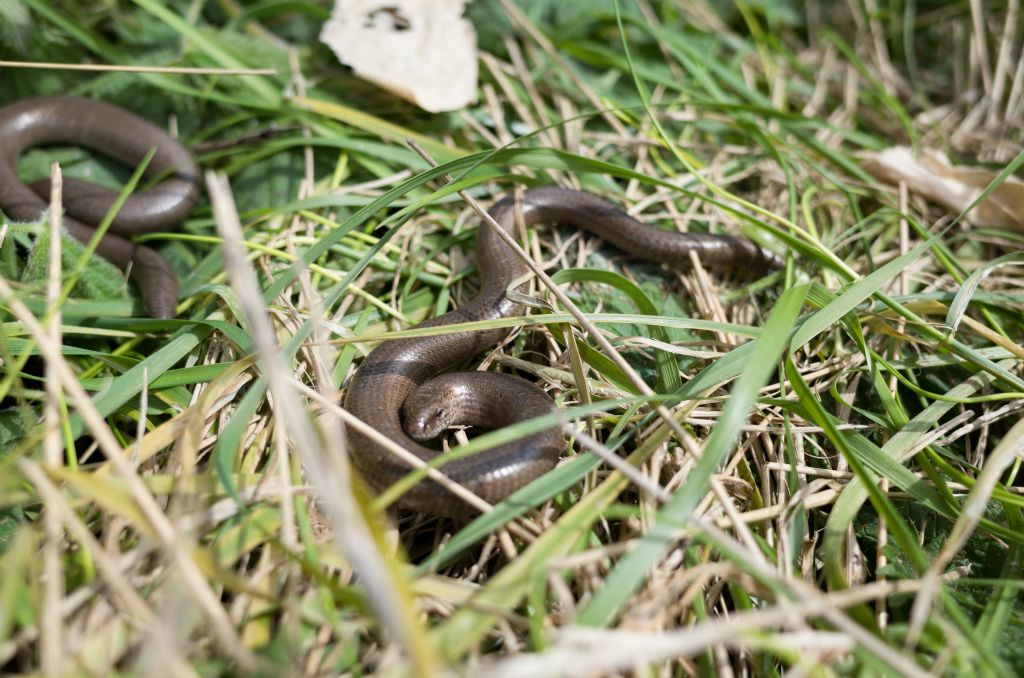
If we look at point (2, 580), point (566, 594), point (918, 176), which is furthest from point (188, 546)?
point (918, 176)

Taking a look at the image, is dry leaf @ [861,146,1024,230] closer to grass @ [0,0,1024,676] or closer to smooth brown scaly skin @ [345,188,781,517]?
grass @ [0,0,1024,676]

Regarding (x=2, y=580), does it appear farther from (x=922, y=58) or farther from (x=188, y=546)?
(x=922, y=58)

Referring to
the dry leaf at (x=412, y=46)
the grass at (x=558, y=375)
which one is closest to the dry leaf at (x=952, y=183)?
the grass at (x=558, y=375)

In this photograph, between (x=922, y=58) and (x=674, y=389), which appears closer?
(x=674, y=389)

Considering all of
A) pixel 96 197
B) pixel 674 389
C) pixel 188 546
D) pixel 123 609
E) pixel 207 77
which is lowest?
pixel 674 389

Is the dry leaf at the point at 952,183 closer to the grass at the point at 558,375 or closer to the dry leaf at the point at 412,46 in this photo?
the grass at the point at 558,375

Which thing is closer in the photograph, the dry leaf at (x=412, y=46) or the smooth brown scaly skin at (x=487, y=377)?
the smooth brown scaly skin at (x=487, y=377)
